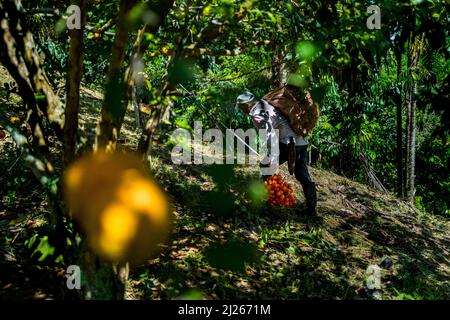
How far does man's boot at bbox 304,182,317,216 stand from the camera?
16.5 feet

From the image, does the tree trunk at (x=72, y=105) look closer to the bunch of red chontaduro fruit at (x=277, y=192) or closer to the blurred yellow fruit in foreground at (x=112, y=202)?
the blurred yellow fruit in foreground at (x=112, y=202)

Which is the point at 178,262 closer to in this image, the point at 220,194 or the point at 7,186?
the point at 7,186

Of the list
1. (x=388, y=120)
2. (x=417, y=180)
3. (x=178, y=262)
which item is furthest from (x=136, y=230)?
(x=417, y=180)

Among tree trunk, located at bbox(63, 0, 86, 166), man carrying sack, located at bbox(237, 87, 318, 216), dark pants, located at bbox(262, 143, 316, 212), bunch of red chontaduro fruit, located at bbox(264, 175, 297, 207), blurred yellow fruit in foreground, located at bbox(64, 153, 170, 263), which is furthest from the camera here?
dark pants, located at bbox(262, 143, 316, 212)

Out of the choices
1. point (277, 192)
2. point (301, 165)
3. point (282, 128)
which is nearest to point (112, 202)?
point (277, 192)

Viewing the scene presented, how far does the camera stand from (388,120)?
12812mm

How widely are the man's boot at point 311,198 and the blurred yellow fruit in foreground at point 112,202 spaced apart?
286cm

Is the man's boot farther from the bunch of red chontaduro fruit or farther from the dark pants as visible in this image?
the bunch of red chontaduro fruit

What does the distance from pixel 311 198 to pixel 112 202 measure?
364 cm

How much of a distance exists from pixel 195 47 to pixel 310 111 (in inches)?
92.8

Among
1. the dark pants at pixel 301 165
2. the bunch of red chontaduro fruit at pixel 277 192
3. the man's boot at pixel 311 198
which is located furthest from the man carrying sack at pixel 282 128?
the bunch of red chontaduro fruit at pixel 277 192

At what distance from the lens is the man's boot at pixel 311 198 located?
198 inches

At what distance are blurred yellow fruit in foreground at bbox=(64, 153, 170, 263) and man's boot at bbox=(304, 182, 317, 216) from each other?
113 inches

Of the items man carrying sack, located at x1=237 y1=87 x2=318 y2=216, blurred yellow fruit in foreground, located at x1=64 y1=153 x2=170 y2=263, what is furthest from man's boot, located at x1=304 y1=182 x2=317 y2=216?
blurred yellow fruit in foreground, located at x1=64 y1=153 x2=170 y2=263
